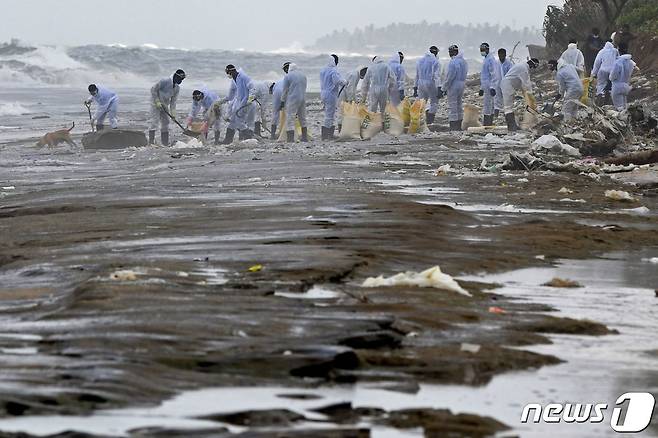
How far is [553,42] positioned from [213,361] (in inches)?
1487

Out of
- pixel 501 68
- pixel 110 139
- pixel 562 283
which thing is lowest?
pixel 110 139

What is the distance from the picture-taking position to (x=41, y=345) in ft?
18.6

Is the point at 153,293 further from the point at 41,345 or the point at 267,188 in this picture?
the point at 267,188

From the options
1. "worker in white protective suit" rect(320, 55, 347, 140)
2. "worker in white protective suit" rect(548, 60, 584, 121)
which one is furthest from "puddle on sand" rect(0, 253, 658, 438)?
"worker in white protective suit" rect(320, 55, 347, 140)

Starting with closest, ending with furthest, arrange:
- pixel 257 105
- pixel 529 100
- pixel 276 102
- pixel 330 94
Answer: pixel 529 100 → pixel 276 102 → pixel 257 105 → pixel 330 94

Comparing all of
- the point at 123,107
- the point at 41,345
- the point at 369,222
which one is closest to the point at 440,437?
the point at 41,345

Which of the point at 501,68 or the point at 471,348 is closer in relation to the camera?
the point at 471,348

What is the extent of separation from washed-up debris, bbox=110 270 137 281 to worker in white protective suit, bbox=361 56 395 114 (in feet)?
66.6

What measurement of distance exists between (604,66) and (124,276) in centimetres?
2251

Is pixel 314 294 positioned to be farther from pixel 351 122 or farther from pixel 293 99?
pixel 293 99

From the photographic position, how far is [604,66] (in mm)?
28484

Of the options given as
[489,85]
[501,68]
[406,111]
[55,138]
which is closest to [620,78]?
[501,68]

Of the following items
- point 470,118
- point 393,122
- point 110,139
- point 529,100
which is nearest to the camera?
point 110,139

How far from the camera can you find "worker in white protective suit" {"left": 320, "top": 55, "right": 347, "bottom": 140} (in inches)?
1055
